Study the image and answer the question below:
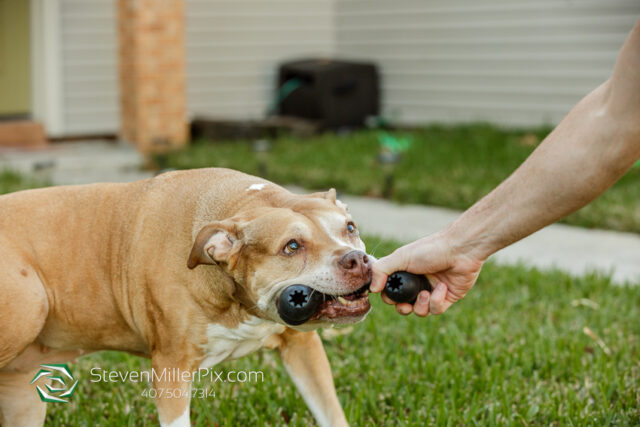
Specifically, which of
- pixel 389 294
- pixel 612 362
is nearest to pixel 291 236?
pixel 389 294

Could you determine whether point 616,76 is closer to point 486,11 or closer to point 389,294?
point 389,294

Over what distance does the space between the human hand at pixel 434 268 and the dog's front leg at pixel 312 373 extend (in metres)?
0.38

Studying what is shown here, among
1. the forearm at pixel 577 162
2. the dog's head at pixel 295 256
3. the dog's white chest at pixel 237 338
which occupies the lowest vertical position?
the dog's white chest at pixel 237 338

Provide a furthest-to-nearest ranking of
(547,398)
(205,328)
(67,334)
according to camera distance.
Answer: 1. (547,398)
2. (67,334)
3. (205,328)

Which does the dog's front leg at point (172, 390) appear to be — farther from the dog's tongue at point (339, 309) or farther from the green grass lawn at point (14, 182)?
the green grass lawn at point (14, 182)

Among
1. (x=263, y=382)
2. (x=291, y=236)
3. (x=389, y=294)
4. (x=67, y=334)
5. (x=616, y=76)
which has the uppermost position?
(x=616, y=76)

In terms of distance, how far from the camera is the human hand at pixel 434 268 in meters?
2.94

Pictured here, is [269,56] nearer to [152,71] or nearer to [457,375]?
[152,71]

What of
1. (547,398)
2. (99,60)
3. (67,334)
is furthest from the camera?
(99,60)

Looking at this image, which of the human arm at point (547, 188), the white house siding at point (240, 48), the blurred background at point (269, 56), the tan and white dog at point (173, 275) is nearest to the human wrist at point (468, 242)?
the human arm at point (547, 188)

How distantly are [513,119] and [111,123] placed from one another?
523 centimetres

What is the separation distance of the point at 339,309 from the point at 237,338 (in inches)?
20.0

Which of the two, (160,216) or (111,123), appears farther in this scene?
(111,123)

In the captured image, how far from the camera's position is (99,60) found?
10.9 metres
